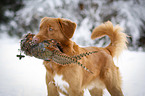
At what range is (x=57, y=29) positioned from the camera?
1.66 m

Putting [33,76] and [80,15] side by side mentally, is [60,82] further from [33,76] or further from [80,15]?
[80,15]

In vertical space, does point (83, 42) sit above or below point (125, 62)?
above

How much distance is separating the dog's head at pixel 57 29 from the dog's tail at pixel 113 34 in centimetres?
80

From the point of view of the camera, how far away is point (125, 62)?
16.1ft

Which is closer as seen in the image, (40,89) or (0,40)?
(40,89)

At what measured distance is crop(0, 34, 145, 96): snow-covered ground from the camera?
2924mm

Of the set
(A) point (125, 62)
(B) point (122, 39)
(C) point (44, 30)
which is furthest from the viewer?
(A) point (125, 62)

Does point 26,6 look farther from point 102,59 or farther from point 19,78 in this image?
point 102,59

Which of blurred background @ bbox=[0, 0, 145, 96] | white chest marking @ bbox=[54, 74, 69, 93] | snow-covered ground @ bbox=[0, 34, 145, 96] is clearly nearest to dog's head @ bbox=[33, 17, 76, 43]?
white chest marking @ bbox=[54, 74, 69, 93]

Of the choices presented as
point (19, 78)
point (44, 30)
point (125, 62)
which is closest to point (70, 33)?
point (44, 30)

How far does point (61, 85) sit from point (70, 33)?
658 millimetres

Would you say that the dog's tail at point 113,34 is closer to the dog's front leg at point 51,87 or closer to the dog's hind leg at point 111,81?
the dog's hind leg at point 111,81

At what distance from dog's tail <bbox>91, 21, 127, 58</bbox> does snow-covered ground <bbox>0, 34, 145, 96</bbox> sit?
229 millimetres

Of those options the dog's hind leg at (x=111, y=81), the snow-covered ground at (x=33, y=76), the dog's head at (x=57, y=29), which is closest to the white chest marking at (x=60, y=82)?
the dog's head at (x=57, y=29)
